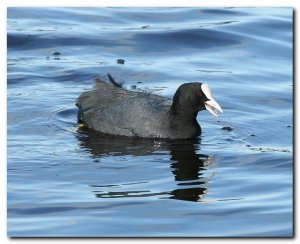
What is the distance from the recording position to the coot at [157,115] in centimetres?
1054

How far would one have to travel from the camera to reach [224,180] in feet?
29.5

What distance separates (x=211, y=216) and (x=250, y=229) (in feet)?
1.43

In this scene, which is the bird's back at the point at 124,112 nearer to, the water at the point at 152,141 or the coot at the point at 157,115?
the coot at the point at 157,115

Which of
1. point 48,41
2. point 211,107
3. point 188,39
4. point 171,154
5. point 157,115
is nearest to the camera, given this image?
point 171,154

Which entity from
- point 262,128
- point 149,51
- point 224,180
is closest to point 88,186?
point 224,180

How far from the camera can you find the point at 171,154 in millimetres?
9984

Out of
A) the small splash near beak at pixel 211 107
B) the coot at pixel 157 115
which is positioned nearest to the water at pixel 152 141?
the coot at pixel 157 115

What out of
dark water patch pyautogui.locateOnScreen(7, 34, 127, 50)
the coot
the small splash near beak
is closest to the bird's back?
the coot

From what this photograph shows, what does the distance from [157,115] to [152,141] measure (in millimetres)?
304

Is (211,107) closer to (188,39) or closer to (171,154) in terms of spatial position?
(171,154)

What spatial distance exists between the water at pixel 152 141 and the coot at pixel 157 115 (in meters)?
0.15

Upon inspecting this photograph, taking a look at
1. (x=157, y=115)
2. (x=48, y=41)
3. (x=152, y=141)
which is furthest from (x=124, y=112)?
(x=48, y=41)

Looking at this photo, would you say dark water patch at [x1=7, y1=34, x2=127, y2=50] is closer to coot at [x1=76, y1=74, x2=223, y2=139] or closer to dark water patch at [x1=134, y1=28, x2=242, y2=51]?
dark water patch at [x1=134, y1=28, x2=242, y2=51]

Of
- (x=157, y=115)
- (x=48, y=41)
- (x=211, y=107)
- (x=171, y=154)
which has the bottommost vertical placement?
(x=171, y=154)
